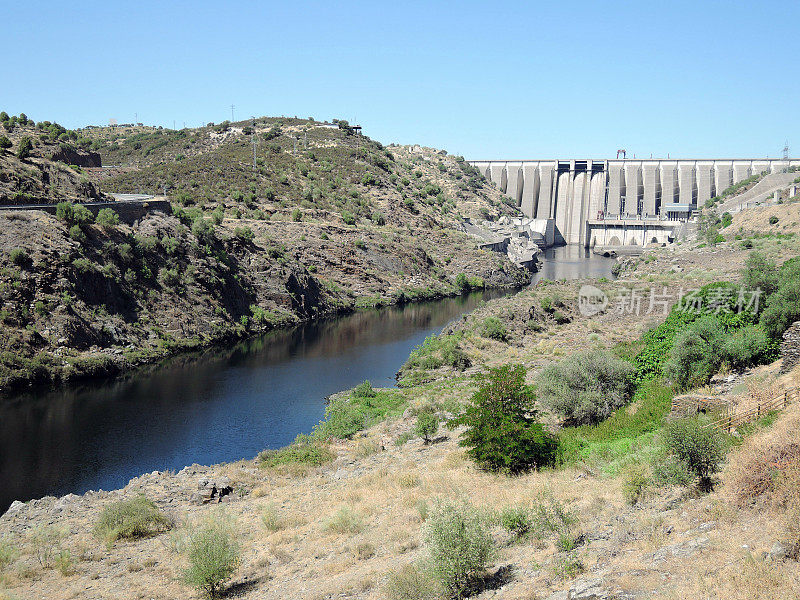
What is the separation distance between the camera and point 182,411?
33.3 meters

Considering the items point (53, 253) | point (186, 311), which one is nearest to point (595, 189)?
point (186, 311)

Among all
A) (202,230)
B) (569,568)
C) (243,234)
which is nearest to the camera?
(569,568)

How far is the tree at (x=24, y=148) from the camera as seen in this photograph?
171 feet

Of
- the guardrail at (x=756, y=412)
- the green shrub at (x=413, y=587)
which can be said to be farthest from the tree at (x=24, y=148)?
the guardrail at (x=756, y=412)

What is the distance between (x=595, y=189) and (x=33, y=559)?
124 meters

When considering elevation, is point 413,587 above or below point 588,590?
below

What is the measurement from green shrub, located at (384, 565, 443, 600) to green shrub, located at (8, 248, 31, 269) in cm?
3800

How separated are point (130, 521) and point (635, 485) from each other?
1290 cm

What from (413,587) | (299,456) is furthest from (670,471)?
(299,456)

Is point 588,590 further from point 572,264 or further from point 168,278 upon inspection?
point 572,264

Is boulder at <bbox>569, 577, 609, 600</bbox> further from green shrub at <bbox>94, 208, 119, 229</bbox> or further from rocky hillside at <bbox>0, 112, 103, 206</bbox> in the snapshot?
rocky hillside at <bbox>0, 112, 103, 206</bbox>

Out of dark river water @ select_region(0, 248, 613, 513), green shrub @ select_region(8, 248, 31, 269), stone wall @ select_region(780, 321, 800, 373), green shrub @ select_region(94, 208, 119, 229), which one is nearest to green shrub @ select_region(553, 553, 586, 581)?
stone wall @ select_region(780, 321, 800, 373)

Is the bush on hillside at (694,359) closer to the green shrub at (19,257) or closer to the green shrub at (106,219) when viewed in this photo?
the green shrub at (19,257)

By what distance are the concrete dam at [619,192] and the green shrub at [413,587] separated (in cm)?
11380
